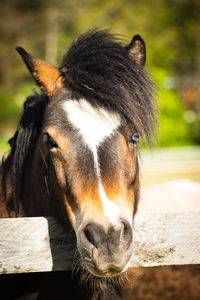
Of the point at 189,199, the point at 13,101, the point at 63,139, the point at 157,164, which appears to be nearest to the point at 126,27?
the point at 13,101

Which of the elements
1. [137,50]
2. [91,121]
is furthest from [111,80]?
[137,50]

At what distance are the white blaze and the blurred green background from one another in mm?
18067

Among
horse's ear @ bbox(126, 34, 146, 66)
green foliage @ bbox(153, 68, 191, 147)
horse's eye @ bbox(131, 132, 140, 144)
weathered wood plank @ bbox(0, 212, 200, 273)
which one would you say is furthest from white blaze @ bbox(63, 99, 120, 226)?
green foliage @ bbox(153, 68, 191, 147)

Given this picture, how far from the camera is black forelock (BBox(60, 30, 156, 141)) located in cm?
208

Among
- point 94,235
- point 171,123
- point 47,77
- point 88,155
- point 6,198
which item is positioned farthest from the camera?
point 171,123

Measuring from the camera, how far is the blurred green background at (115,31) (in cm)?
2222

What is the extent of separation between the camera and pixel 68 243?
1950 mm

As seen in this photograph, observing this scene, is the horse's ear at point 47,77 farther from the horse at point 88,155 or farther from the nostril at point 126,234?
the nostril at point 126,234

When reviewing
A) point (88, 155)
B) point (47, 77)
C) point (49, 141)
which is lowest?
point (88, 155)

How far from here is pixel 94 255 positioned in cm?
164

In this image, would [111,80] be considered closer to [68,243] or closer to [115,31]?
[68,243]

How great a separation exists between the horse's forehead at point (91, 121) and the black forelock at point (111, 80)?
5cm

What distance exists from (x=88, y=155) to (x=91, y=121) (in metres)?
0.24

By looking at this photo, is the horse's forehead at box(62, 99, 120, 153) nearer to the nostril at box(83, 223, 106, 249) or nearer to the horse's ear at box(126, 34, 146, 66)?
the nostril at box(83, 223, 106, 249)
